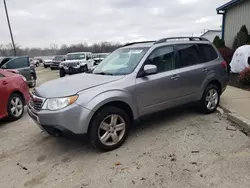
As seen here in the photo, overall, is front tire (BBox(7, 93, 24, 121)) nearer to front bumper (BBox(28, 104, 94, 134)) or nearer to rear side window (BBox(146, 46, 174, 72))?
front bumper (BBox(28, 104, 94, 134))

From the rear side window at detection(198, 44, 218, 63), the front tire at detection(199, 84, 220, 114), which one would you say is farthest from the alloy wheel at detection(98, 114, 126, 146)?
the rear side window at detection(198, 44, 218, 63)

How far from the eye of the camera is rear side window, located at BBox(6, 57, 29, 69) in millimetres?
10539

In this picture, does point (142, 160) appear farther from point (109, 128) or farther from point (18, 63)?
point (18, 63)

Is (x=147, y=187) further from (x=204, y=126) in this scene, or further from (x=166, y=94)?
(x=204, y=126)

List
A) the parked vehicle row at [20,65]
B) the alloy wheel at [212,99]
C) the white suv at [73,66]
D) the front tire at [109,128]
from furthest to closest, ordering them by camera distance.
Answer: the white suv at [73,66] < the parked vehicle row at [20,65] < the alloy wheel at [212,99] < the front tire at [109,128]

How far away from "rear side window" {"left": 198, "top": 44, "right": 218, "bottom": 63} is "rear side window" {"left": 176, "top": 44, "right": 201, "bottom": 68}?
186mm

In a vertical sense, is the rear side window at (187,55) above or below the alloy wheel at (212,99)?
above

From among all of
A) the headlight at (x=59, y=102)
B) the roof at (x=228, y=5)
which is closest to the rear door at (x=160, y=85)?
the headlight at (x=59, y=102)

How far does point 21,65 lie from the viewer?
36.4ft

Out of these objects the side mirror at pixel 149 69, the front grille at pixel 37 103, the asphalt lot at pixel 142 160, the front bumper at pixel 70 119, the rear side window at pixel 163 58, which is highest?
the rear side window at pixel 163 58

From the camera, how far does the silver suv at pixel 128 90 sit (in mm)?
3229

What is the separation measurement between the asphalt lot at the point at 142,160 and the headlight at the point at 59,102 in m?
0.73

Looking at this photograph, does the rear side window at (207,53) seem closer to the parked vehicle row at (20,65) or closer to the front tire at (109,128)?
the front tire at (109,128)

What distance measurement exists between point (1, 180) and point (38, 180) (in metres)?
0.55
